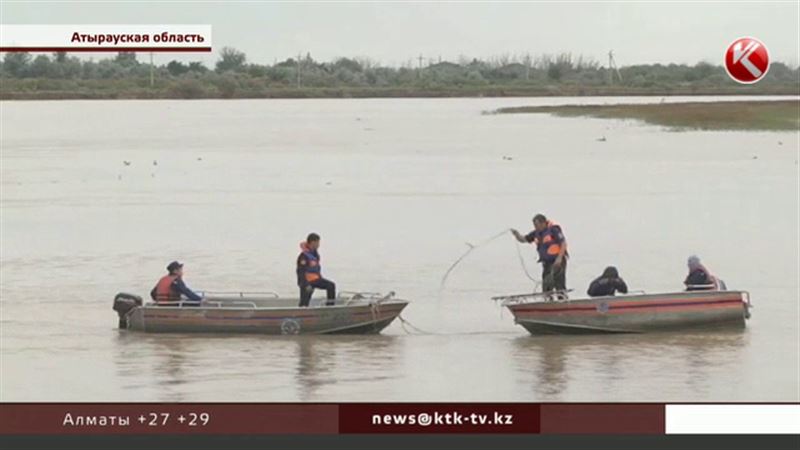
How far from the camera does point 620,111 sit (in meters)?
69.8

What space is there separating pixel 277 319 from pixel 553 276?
11.8 feet

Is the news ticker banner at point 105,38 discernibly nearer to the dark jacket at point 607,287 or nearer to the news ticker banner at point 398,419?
the news ticker banner at point 398,419

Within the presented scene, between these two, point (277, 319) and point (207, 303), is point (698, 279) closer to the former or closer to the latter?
point (277, 319)

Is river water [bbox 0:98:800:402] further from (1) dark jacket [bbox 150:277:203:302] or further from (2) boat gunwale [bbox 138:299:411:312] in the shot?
(1) dark jacket [bbox 150:277:203:302]

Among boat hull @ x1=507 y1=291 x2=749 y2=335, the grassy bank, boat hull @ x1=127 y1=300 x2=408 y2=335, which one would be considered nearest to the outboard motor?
boat hull @ x1=127 y1=300 x2=408 y2=335

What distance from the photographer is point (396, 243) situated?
108 feet

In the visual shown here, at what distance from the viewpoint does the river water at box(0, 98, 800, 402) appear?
65.5 ft

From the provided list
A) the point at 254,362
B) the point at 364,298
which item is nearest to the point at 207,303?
the point at 254,362

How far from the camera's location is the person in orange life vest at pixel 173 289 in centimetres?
2184

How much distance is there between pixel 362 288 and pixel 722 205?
13802 millimetres

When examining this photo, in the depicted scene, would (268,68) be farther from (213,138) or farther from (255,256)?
(255,256)

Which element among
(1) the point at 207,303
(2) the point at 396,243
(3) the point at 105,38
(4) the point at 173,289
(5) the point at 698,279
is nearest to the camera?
(3) the point at 105,38

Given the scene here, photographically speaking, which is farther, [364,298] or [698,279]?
[364,298]

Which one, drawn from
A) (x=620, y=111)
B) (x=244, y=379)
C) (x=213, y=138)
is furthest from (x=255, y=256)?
(x=620, y=111)
